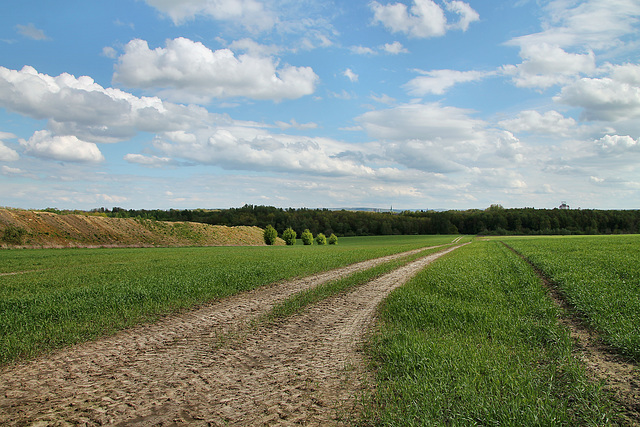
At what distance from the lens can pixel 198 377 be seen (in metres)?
5.16

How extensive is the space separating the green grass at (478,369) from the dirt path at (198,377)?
0.62 meters

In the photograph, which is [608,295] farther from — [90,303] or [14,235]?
[14,235]

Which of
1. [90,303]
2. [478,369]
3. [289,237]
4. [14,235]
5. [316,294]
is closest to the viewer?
[478,369]

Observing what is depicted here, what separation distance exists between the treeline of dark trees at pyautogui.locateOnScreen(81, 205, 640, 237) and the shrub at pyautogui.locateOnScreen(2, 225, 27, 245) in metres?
63.0

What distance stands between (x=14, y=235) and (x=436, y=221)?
113954 mm

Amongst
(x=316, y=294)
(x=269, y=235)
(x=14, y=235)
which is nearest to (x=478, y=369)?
(x=316, y=294)

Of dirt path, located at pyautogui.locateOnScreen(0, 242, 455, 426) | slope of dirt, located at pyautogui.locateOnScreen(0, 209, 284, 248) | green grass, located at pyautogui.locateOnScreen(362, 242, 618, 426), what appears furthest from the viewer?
slope of dirt, located at pyautogui.locateOnScreen(0, 209, 284, 248)

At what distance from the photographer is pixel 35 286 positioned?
42.7 feet

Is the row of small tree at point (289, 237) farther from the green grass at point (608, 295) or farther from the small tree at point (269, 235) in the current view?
the green grass at point (608, 295)

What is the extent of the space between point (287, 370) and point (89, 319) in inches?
225

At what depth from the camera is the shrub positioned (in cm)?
3884

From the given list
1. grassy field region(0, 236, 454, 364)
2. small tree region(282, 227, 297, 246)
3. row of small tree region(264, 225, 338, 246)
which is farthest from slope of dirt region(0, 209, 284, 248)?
grassy field region(0, 236, 454, 364)

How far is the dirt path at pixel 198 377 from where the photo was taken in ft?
13.6

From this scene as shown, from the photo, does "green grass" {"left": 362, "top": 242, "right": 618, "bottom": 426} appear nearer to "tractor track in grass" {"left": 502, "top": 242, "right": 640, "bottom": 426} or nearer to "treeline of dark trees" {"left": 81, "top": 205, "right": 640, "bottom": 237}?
"tractor track in grass" {"left": 502, "top": 242, "right": 640, "bottom": 426}
